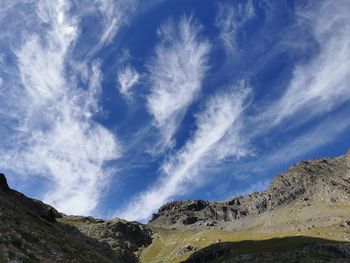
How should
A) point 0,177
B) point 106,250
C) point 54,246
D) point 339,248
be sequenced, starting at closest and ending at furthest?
point 54,246, point 0,177, point 106,250, point 339,248

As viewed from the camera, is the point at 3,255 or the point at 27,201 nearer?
the point at 3,255

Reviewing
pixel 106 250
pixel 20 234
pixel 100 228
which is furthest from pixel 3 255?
pixel 100 228

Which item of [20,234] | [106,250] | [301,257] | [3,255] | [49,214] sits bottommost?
[3,255]

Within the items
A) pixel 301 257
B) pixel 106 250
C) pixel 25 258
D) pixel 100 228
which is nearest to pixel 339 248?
pixel 301 257

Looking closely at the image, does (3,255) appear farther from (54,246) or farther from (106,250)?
(106,250)

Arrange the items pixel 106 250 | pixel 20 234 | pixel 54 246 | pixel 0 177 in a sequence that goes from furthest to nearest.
Result: pixel 106 250
pixel 0 177
pixel 54 246
pixel 20 234

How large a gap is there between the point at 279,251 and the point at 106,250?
126 metres

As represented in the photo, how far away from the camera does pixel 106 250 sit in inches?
3250

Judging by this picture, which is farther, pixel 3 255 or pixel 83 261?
pixel 83 261

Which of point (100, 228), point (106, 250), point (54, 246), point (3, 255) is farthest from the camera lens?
point (100, 228)

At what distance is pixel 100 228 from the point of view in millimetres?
197625

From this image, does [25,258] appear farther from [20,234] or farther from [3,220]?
[3,220]

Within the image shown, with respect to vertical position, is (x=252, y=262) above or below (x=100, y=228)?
below

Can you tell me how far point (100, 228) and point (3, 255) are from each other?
577 feet
